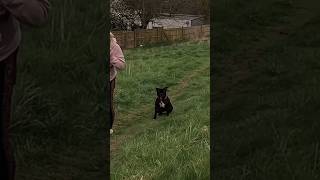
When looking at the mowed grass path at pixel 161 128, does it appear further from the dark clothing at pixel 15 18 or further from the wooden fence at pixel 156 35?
the wooden fence at pixel 156 35

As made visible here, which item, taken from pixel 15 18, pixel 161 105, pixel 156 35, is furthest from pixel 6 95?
pixel 156 35

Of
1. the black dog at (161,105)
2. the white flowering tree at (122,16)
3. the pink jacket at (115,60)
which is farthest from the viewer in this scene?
the white flowering tree at (122,16)

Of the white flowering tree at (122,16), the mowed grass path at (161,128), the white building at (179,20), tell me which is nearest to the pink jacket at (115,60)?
the mowed grass path at (161,128)

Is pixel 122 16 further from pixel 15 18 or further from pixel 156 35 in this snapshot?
pixel 15 18

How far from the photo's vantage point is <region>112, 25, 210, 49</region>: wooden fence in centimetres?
2528

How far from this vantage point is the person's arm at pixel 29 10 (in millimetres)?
1575
